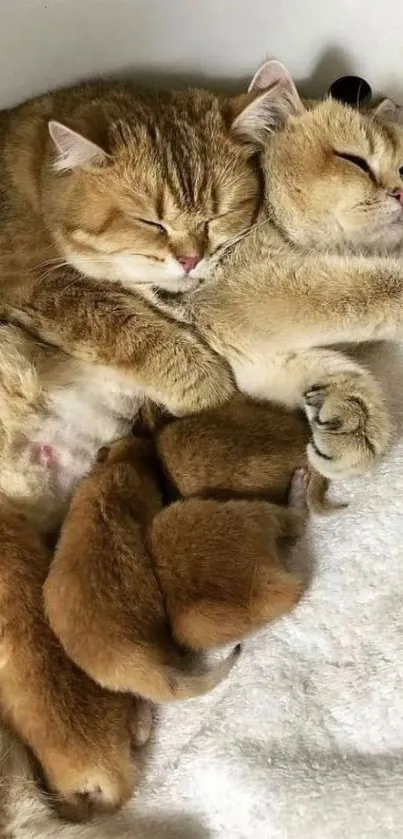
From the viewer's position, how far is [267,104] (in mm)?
1387

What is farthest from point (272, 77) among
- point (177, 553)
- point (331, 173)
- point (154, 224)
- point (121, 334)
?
point (177, 553)

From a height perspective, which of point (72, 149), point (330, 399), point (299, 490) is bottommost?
point (299, 490)

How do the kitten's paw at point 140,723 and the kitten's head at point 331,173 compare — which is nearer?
the kitten's paw at point 140,723

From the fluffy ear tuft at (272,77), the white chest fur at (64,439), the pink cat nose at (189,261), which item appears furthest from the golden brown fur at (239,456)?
the fluffy ear tuft at (272,77)

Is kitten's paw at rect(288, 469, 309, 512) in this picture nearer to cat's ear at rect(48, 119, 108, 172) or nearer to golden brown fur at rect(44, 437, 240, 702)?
golden brown fur at rect(44, 437, 240, 702)

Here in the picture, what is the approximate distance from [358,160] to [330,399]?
39 cm

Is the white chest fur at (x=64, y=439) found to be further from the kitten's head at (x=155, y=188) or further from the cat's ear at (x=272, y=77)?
the cat's ear at (x=272, y=77)

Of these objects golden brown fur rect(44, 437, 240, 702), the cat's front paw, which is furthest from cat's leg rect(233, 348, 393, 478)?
golden brown fur rect(44, 437, 240, 702)

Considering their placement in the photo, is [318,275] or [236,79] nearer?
[318,275]

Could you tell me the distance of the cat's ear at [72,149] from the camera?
123 cm

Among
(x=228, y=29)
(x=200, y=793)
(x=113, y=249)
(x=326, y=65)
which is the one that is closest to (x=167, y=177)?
(x=113, y=249)

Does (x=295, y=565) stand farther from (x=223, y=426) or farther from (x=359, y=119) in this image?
(x=359, y=119)

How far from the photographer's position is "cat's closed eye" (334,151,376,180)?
→ 4.61 feet

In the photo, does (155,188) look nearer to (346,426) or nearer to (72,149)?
(72,149)
